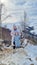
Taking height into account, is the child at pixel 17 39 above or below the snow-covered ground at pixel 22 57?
above

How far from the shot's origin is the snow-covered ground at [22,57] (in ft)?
4.71

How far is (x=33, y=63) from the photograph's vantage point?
4.66 feet

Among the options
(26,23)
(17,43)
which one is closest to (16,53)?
(17,43)

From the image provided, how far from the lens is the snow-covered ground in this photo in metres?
1.44

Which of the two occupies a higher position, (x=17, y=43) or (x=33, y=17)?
(x=33, y=17)

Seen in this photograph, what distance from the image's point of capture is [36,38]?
4.89ft

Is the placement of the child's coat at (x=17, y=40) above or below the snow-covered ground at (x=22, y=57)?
above

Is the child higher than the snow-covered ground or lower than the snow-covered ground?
higher

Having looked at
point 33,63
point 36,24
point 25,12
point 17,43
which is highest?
point 25,12

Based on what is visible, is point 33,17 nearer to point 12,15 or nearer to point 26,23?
point 26,23

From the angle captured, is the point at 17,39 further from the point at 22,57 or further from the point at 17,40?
the point at 22,57

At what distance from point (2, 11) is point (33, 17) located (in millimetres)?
321

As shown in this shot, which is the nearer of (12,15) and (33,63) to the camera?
(33,63)

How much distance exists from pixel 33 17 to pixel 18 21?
16cm
